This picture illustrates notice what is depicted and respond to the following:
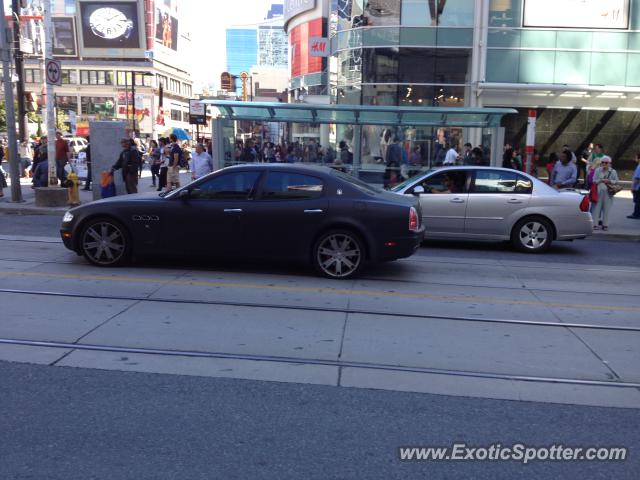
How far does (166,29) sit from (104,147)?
10960cm

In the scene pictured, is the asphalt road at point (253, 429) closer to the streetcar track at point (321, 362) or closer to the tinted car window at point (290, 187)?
the streetcar track at point (321, 362)

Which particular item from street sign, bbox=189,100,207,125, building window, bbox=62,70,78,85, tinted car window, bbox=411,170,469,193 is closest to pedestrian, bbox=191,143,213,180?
tinted car window, bbox=411,170,469,193

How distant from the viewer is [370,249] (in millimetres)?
8562

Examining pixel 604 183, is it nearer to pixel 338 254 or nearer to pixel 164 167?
pixel 338 254

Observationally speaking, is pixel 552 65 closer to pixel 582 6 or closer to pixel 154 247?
pixel 582 6

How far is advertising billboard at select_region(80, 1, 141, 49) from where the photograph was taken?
102188 mm

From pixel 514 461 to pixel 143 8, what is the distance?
363 feet

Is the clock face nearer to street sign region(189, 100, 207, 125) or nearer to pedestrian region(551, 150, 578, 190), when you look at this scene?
street sign region(189, 100, 207, 125)

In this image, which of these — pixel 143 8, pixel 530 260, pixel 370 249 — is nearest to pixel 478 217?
pixel 530 260

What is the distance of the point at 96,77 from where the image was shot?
110375 mm

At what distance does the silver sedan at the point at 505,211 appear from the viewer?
38.2ft

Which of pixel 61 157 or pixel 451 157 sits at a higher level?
pixel 451 157

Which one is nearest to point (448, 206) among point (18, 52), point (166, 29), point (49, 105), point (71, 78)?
point (49, 105)

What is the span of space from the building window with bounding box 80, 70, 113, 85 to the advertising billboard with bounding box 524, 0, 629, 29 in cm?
9553
